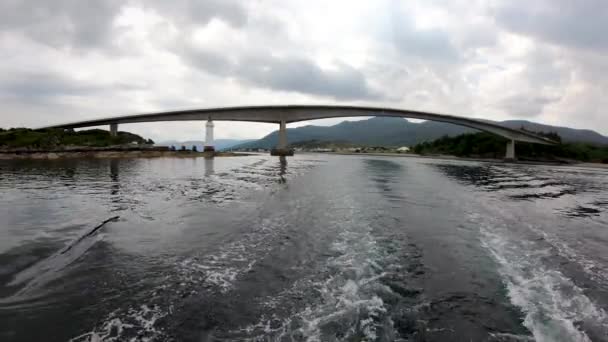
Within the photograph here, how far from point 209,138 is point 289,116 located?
83.6ft

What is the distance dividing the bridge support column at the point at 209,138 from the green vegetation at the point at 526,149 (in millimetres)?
91192

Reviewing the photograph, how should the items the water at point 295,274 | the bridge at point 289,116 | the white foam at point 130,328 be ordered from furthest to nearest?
the bridge at point 289,116, the water at point 295,274, the white foam at point 130,328

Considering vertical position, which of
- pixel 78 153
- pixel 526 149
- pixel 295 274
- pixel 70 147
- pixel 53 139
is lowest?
pixel 295 274

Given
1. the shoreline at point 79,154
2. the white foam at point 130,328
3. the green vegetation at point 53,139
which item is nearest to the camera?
the white foam at point 130,328

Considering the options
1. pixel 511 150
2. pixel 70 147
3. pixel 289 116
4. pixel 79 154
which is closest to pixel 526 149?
pixel 511 150

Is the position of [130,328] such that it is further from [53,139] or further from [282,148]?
[282,148]

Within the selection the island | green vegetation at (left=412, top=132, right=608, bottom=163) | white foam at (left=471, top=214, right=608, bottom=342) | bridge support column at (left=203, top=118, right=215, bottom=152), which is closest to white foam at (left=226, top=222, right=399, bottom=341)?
white foam at (left=471, top=214, right=608, bottom=342)

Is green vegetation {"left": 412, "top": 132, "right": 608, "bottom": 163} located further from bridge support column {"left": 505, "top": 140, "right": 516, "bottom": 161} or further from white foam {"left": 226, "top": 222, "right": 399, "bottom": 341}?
white foam {"left": 226, "top": 222, "right": 399, "bottom": 341}

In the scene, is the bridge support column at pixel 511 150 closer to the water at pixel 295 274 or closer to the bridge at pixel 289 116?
the bridge at pixel 289 116

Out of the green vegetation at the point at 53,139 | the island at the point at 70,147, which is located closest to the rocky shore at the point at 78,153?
the island at the point at 70,147

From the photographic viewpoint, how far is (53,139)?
76250 millimetres

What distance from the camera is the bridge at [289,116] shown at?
9850 centimetres

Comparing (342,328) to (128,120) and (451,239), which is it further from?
(128,120)

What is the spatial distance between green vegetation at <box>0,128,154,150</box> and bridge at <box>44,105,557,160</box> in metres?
7.52
